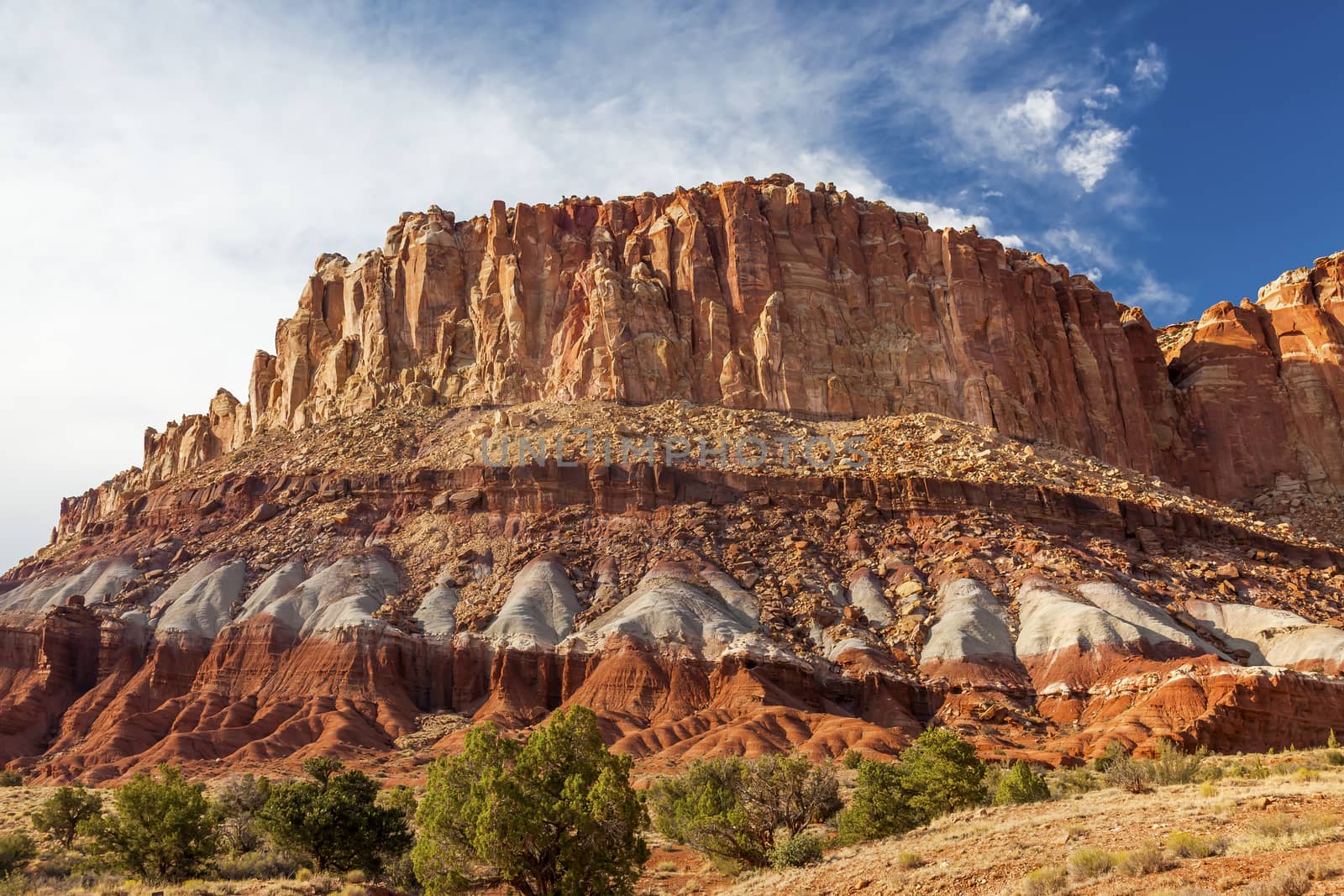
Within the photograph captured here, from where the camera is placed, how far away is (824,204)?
4043 inches

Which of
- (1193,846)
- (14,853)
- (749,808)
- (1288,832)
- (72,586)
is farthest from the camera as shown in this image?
(72,586)

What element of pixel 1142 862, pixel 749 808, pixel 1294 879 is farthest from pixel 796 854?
pixel 1294 879

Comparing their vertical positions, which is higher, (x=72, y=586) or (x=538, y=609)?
(x=72, y=586)

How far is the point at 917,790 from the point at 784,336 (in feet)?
196

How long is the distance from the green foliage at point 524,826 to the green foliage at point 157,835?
8674 mm

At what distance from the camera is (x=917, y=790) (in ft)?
112

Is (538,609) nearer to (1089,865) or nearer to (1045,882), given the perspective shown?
(1045,882)

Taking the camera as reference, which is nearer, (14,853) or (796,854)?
(796,854)

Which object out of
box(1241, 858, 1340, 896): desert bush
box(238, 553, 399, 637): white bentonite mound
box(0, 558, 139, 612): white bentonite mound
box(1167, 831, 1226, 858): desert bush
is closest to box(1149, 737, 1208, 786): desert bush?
box(1167, 831, 1226, 858): desert bush

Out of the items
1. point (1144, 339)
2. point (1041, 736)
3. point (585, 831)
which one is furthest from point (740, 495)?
point (1144, 339)

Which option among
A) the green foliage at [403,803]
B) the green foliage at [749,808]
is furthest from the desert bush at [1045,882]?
the green foliage at [403,803]

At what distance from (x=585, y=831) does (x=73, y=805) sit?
22794 millimetres

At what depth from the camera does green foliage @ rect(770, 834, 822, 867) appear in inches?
1083

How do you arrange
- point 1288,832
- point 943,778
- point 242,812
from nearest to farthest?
point 1288,832 < point 943,778 < point 242,812
